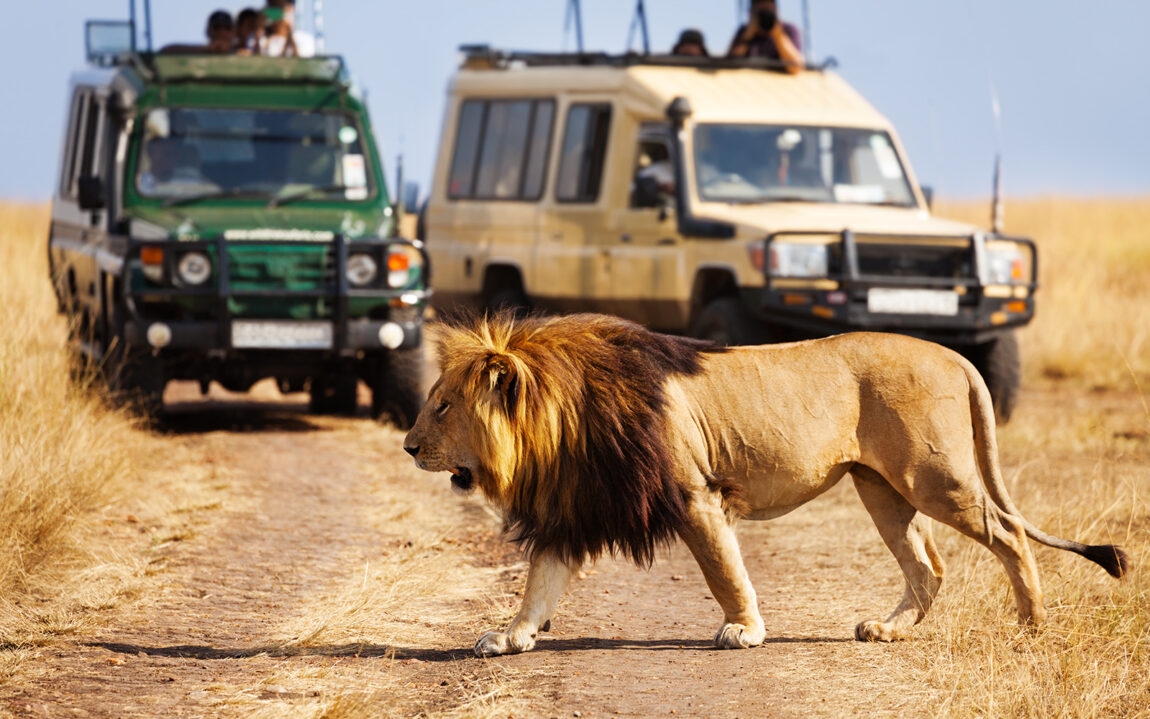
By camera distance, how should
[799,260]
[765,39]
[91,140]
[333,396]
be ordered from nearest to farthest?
[799,260] < [91,140] < [333,396] < [765,39]

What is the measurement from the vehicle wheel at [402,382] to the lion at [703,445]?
5.51 meters

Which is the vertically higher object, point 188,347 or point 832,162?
point 832,162

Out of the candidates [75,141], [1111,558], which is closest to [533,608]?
[1111,558]

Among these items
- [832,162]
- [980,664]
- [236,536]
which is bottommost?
[236,536]

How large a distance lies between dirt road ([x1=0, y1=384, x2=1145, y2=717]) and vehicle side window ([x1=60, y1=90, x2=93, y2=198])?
4.55m

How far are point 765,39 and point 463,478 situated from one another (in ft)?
29.3

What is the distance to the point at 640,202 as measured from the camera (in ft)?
39.7

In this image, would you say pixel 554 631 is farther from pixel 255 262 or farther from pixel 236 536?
pixel 255 262

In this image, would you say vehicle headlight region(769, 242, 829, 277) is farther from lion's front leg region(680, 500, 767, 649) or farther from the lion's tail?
lion's front leg region(680, 500, 767, 649)

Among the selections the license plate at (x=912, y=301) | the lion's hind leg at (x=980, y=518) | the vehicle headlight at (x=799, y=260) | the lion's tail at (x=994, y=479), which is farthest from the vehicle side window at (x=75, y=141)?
the lion's hind leg at (x=980, y=518)

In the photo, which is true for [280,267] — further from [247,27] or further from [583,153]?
[583,153]

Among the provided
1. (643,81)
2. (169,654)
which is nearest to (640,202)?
(643,81)

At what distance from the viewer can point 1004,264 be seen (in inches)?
447

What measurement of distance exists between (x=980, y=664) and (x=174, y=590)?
123 inches
